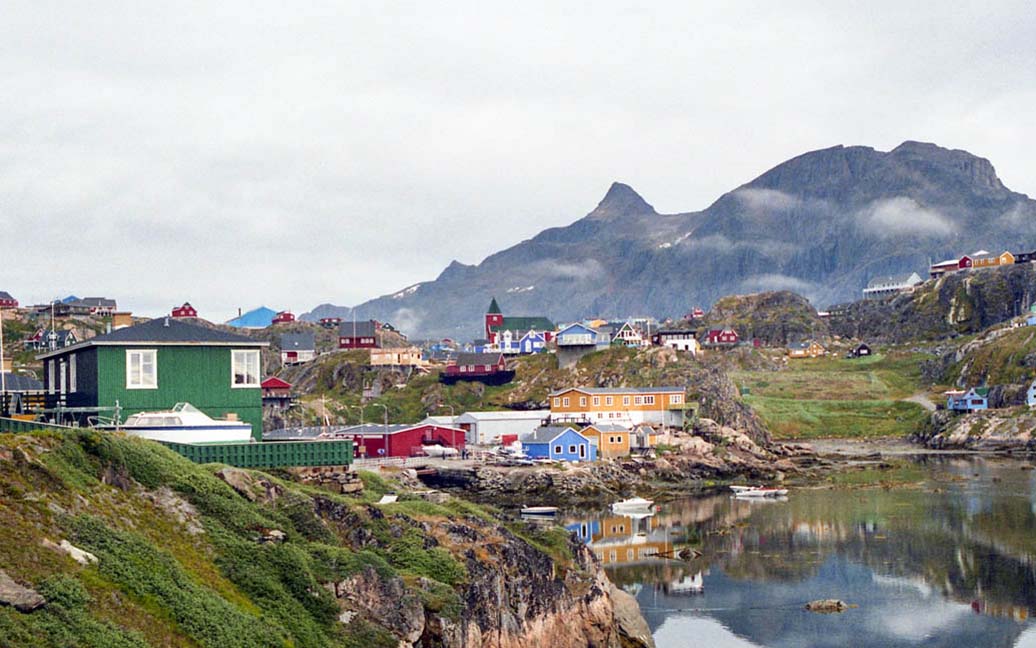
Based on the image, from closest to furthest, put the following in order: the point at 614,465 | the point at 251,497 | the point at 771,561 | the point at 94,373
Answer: the point at 251,497 < the point at 94,373 < the point at 771,561 < the point at 614,465

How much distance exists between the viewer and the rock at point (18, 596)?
19.4 meters

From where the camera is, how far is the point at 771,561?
60.9m

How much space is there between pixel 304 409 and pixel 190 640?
9677 centimetres

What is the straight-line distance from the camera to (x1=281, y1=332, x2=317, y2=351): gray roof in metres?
163

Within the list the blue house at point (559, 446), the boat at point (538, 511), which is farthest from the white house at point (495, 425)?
the boat at point (538, 511)

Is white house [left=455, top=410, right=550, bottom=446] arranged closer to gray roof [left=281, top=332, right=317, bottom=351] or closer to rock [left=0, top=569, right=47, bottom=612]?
gray roof [left=281, top=332, right=317, bottom=351]

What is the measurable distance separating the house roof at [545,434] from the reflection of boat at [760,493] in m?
16.3

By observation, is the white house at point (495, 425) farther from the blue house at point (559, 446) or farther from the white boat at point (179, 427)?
the white boat at point (179, 427)

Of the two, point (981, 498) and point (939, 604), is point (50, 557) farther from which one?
point (981, 498)

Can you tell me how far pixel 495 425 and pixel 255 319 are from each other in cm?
9646

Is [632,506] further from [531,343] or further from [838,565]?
[531,343]

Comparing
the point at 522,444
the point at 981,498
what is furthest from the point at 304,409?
the point at 981,498

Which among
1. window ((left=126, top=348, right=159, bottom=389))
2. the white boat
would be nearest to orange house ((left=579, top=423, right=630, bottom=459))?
window ((left=126, top=348, right=159, bottom=389))

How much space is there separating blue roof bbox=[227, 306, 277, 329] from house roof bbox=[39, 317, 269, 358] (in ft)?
485
